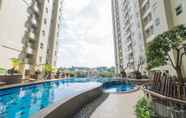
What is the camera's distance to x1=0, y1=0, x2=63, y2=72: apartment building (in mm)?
17641

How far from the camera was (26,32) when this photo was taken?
2295 cm

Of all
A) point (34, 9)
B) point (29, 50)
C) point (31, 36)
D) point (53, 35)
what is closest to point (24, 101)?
point (29, 50)

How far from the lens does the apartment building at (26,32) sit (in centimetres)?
1764

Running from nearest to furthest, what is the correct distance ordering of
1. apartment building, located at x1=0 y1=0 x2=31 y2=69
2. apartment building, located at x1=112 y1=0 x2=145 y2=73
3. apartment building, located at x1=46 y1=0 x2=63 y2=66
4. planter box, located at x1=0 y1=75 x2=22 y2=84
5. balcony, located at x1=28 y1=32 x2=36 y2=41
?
planter box, located at x1=0 y1=75 x2=22 y2=84 < apartment building, located at x1=0 y1=0 x2=31 y2=69 < balcony, located at x1=28 y1=32 x2=36 y2=41 < apartment building, located at x1=112 y1=0 x2=145 y2=73 < apartment building, located at x1=46 y1=0 x2=63 y2=66

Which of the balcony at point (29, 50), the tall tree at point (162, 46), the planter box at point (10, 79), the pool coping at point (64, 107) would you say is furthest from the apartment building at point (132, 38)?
the pool coping at point (64, 107)

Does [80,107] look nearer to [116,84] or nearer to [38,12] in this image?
[116,84]

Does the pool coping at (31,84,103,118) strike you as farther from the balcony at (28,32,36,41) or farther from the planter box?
the balcony at (28,32,36,41)

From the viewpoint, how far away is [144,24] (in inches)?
985

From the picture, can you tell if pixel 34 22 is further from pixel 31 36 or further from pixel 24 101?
pixel 24 101

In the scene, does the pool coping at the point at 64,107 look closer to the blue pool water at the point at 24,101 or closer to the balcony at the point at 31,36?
the blue pool water at the point at 24,101

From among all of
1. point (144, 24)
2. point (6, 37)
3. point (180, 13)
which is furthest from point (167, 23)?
point (6, 37)

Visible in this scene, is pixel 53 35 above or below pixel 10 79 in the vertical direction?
above

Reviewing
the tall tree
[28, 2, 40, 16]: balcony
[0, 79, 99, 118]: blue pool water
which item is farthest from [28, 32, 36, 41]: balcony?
the tall tree

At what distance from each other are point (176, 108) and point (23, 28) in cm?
2346
